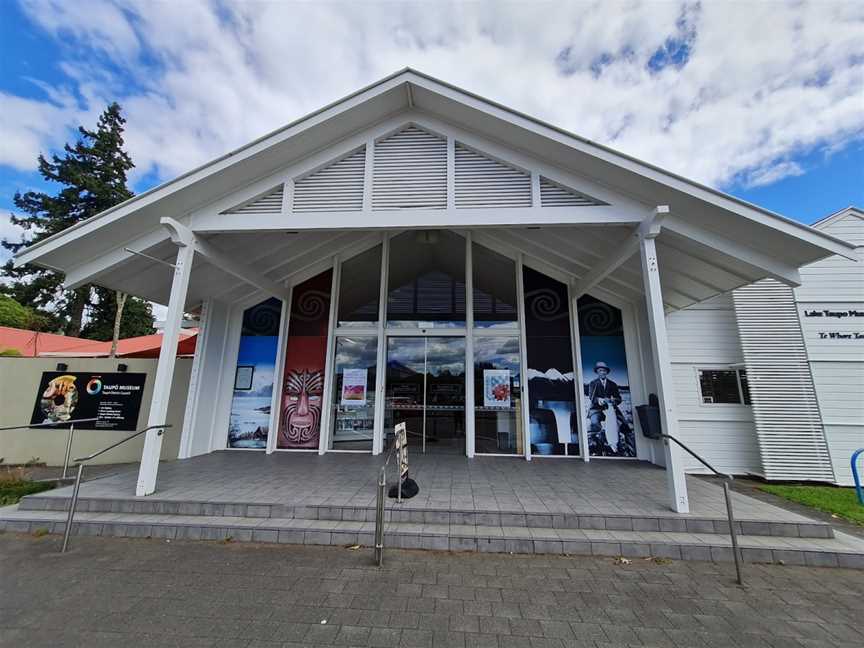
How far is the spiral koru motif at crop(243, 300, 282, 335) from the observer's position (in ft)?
25.1

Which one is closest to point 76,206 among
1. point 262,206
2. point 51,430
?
point 51,430

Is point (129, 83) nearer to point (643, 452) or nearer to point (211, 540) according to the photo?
point (211, 540)

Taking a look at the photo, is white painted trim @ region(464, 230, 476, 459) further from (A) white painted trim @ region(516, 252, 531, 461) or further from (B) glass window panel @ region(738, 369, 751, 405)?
(B) glass window panel @ region(738, 369, 751, 405)

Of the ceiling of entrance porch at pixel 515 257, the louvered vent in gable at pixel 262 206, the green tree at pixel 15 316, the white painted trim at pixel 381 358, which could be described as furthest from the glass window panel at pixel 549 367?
the green tree at pixel 15 316

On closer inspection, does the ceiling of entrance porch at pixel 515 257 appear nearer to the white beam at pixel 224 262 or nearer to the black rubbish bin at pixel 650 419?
the white beam at pixel 224 262

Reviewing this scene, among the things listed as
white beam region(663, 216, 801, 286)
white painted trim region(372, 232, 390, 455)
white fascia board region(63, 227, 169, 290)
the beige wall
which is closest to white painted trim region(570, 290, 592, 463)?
white beam region(663, 216, 801, 286)

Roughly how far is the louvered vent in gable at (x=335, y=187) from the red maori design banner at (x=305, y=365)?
2.93 metres

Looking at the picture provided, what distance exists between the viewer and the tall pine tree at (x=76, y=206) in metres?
18.0

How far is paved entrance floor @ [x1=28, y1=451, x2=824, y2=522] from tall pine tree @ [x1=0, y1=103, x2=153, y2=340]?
20104mm

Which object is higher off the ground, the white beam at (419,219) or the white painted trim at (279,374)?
the white beam at (419,219)

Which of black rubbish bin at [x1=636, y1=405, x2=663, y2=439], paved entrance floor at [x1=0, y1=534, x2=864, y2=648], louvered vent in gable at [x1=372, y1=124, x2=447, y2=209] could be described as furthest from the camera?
black rubbish bin at [x1=636, y1=405, x2=663, y2=439]

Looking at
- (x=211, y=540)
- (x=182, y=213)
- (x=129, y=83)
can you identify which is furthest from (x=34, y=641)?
(x=129, y=83)

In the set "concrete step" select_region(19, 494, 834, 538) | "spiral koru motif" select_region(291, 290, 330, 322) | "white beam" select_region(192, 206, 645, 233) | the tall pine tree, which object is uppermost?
the tall pine tree

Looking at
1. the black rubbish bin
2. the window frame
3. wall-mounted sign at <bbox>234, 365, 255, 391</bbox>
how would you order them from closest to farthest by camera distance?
the black rubbish bin, the window frame, wall-mounted sign at <bbox>234, 365, 255, 391</bbox>
